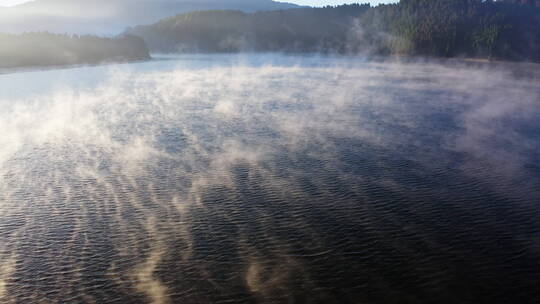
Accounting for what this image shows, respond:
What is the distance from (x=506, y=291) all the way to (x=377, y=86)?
64.4 m

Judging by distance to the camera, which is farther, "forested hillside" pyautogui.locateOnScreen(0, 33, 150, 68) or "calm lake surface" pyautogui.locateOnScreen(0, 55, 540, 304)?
"forested hillside" pyautogui.locateOnScreen(0, 33, 150, 68)

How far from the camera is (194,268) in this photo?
715 inches

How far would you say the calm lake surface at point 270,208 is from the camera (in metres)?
17.2

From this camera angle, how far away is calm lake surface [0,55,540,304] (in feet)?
56.3

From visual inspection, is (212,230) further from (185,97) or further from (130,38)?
(130,38)

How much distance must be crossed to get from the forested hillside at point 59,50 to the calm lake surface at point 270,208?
276ft

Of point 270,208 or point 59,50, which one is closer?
point 270,208

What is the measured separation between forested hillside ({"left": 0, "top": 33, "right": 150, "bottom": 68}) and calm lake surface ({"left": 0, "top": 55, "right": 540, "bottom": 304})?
84088 millimetres

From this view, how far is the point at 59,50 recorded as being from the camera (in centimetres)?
13175

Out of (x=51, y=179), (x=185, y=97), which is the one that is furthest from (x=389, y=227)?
(x=185, y=97)

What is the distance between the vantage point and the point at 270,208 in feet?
77.1

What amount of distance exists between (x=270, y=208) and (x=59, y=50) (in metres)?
133

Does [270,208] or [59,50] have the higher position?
[59,50]

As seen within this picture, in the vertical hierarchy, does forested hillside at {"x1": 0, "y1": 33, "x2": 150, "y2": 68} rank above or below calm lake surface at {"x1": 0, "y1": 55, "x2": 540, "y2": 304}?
above
